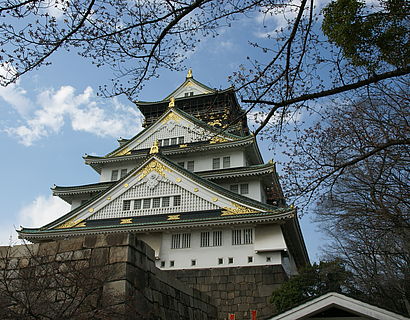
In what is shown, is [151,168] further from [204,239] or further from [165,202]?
[204,239]

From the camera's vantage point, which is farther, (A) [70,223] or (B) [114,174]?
(B) [114,174]

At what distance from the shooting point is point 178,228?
19.2 metres

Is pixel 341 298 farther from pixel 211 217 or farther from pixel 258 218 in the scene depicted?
pixel 211 217

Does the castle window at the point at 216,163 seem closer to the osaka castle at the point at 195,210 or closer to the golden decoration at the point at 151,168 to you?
the osaka castle at the point at 195,210

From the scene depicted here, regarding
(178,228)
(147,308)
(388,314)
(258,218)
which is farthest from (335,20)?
(178,228)

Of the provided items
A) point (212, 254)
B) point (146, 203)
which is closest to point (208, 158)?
point (146, 203)

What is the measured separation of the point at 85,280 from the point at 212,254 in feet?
41.1

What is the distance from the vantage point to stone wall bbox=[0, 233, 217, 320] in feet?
20.8

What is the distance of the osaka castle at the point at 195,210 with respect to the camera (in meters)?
18.3

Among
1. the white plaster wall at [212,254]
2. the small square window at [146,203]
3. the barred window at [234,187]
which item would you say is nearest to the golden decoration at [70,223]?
the small square window at [146,203]

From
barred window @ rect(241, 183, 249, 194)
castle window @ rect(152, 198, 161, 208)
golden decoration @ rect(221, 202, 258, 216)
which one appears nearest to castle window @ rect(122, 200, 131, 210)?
castle window @ rect(152, 198, 161, 208)

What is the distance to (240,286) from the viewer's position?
1758cm

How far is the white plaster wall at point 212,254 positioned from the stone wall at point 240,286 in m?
0.30

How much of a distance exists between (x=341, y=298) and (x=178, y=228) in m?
11.7
